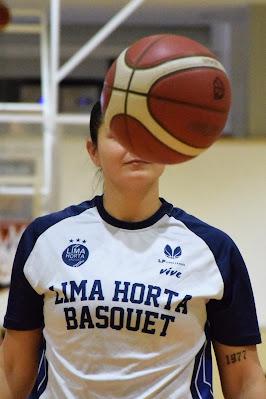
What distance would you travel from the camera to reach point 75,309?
5.18ft

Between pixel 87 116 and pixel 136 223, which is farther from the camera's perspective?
pixel 87 116

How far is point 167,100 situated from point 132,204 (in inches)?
10.3

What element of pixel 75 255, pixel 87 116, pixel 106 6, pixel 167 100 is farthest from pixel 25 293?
pixel 106 6

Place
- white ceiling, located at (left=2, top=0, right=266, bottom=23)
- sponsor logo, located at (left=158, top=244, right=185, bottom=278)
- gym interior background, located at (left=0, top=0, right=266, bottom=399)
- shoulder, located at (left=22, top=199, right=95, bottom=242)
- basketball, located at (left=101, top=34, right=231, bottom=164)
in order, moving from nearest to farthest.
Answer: basketball, located at (left=101, top=34, right=231, bottom=164) < sponsor logo, located at (left=158, top=244, right=185, bottom=278) < shoulder, located at (left=22, top=199, right=95, bottom=242) < gym interior background, located at (left=0, top=0, right=266, bottom=399) < white ceiling, located at (left=2, top=0, right=266, bottom=23)

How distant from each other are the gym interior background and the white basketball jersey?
1649 millimetres

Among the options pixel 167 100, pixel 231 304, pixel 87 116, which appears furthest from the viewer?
pixel 87 116

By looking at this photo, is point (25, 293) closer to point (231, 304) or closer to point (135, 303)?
point (135, 303)

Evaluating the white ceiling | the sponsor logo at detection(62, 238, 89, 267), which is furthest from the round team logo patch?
the white ceiling

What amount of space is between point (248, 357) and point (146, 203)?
0.37 meters

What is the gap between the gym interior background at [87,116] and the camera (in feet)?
18.0

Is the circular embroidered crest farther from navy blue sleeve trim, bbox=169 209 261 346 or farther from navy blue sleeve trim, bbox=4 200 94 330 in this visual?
navy blue sleeve trim, bbox=169 209 261 346

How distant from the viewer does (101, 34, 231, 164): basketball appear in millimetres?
1465

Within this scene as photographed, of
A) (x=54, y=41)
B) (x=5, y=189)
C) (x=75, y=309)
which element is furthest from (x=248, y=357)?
(x=5, y=189)

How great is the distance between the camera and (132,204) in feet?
5.36
